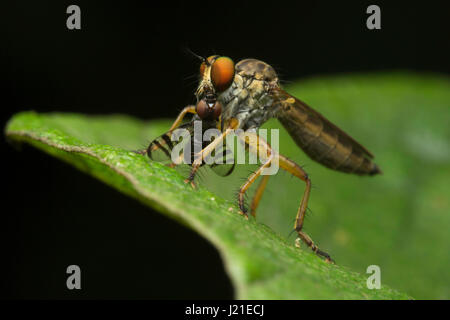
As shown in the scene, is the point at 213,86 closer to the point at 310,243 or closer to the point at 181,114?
the point at 181,114

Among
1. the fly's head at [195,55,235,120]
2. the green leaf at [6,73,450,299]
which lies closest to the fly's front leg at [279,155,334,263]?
the green leaf at [6,73,450,299]

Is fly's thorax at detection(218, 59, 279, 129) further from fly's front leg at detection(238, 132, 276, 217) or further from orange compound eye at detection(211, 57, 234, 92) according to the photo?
fly's front leg at detection(238, 132, 276, 217)

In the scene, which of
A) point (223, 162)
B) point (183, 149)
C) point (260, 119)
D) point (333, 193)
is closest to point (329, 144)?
point (333, 193)

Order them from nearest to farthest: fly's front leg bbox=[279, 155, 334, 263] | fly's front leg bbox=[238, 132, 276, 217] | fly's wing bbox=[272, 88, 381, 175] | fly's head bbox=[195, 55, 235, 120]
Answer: fly's front leg bbox=[238, 132, 276, 217] < fly's front leg bbox=[279, 155, 334, 263] < fly's head bbox=[195, 55, 235, 120] < fly's wing bbox=[272, 88, 381, 175]

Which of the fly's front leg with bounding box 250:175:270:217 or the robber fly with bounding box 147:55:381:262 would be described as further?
the fly's front leg with bounding box 250:175:270:217

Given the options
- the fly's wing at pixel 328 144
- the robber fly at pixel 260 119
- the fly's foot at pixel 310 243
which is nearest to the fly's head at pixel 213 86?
the robber fly at pixel 260 119

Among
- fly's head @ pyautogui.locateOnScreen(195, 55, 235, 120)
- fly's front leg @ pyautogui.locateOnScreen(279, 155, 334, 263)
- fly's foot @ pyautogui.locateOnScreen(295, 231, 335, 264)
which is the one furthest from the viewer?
fly's head @ pyautogui.locateOnScreen(195, 55, 235, 120)

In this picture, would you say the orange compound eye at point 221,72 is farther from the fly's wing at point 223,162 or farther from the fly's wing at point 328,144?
the fly's wing at point 328,144

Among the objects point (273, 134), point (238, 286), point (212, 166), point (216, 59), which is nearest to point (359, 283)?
point (238, 286)
